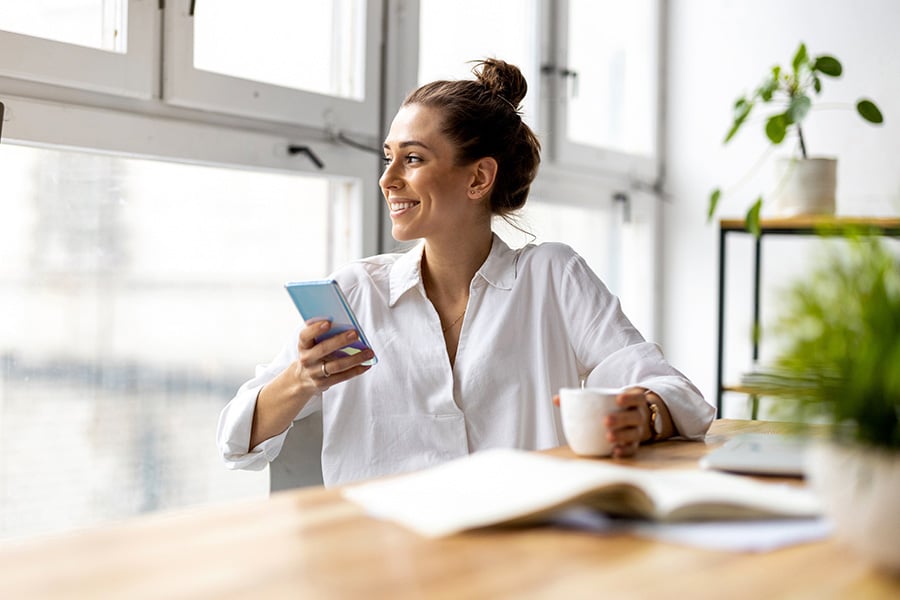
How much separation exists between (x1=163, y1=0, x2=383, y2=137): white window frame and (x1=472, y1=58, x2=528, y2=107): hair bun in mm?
427

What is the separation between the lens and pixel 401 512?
837 mm

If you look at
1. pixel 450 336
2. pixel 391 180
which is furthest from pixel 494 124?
pixel 450 336

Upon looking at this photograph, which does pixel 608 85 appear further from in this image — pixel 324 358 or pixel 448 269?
pixel 324 358

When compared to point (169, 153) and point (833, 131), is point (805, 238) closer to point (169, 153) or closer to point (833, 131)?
point (833, 131)

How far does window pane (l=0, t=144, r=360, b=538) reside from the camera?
1747mm

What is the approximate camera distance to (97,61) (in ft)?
5.83

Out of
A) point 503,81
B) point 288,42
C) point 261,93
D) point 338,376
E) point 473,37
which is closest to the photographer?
point 338,376

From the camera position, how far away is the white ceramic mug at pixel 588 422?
3.82 feet

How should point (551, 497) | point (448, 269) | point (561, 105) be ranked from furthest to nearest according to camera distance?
point (561, 105) → point (448, 269) → point (551, 497)

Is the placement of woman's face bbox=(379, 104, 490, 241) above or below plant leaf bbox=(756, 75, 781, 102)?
below

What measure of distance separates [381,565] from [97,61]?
1343mm

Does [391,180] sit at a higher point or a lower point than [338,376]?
higher

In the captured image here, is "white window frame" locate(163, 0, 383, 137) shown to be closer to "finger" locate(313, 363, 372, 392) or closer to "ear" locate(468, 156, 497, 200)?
"ear" locate(468, 156, 497, 200)

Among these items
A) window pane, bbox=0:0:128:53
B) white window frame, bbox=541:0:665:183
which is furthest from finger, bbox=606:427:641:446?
white window frame, bbox=541:0:665:183
